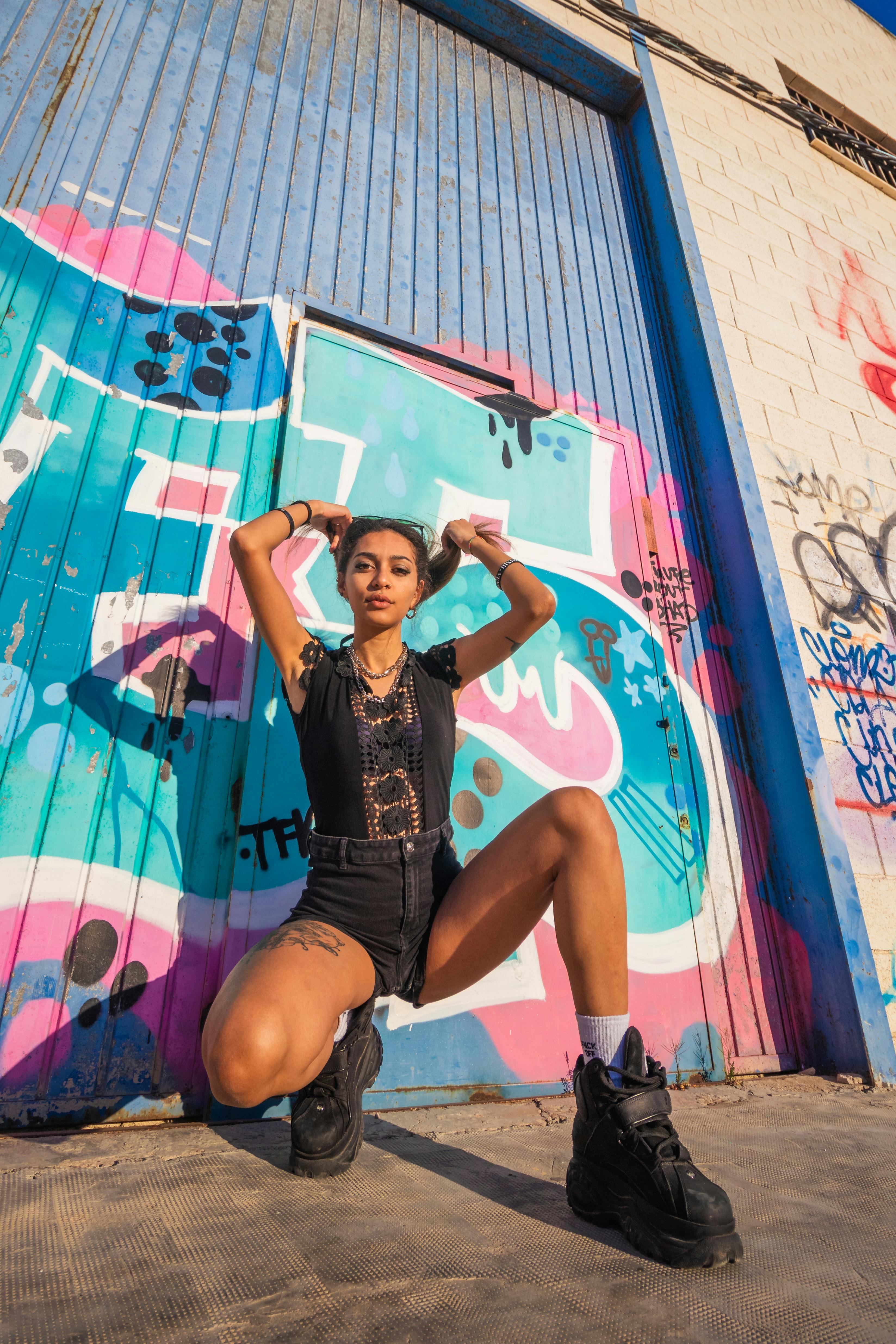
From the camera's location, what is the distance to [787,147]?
5.29 m

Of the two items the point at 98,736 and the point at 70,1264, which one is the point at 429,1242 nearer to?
the point at 70,1264

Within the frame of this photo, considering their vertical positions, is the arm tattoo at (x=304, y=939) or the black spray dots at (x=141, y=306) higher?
the black spray dots at (x=141, y=306)

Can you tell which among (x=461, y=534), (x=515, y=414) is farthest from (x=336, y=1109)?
(x=515, y=414)

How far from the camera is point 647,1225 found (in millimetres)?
1178

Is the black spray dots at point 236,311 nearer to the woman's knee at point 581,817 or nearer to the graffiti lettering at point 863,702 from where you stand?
the woman's knee at point 581,817

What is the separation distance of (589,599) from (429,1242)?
258 cm

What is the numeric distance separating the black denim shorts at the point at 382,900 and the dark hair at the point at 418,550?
860 millimetres

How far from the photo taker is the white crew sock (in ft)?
4.53

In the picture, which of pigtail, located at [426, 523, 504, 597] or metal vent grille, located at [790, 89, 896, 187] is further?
metal vent grille, located at [790, 89, 896, 187]

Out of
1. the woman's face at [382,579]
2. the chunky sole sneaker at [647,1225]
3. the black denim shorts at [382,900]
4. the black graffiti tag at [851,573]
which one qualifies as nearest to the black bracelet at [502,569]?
the woman's face at [382,579]

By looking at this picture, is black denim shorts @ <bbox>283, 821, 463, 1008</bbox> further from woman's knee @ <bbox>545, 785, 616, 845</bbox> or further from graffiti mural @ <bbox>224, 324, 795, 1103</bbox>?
graffiti mural @ <bbox>224, 324, 795, 1103</bbox>

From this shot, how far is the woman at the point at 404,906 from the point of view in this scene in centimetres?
125

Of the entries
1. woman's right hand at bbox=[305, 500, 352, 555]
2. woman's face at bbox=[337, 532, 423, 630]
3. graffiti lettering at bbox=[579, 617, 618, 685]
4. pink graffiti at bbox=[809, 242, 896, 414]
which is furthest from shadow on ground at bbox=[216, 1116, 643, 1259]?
pink graffiti at bbox=[809, 242, 896, 414]

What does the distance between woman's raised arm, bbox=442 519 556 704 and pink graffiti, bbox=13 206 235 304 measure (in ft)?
5.72
